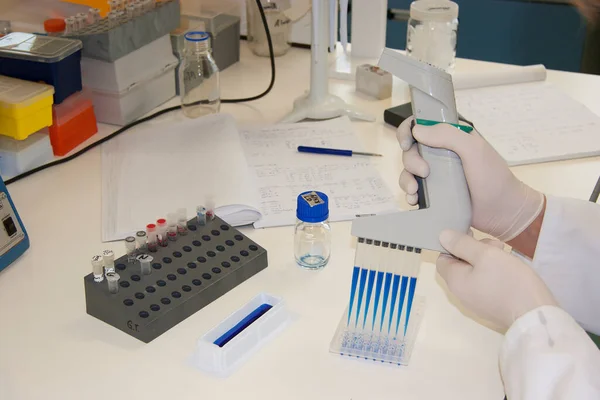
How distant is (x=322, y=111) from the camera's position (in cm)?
138

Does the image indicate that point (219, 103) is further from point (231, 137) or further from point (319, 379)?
point (319, 379)

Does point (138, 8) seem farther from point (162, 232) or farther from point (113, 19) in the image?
point (162, 232)

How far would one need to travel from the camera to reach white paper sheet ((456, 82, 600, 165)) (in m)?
1.27

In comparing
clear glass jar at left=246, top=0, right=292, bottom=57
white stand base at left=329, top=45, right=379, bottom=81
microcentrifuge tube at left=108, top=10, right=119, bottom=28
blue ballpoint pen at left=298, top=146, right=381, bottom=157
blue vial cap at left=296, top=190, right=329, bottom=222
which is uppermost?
microcentrifuge tube at left=108, top=10, right=119, bottom=28

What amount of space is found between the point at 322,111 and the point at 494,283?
2.08ft

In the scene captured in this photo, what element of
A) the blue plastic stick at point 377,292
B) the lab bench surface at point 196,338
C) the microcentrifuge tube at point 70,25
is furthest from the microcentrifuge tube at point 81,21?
the blue plastic stick at point 377,292

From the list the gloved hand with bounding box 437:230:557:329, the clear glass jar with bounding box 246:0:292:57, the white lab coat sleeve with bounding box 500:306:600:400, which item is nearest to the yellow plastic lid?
the clear glass jar with bounding box 246:0:292:57

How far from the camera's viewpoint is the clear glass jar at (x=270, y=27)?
161 centimetres

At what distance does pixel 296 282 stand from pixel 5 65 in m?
0.64

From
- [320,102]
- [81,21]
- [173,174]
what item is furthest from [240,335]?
[81,21]

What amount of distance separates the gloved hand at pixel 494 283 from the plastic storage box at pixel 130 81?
2.47 ft

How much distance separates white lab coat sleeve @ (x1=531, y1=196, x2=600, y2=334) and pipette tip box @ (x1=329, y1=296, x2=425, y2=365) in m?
0.19

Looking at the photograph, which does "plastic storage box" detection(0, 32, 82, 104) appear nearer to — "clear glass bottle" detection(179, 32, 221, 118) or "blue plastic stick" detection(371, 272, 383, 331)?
"clear glass bottle" detection(179, 32, 221, 118)

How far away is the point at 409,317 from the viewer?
2.90ft
